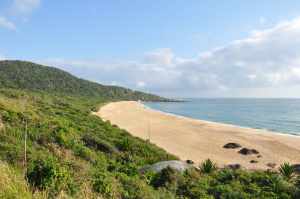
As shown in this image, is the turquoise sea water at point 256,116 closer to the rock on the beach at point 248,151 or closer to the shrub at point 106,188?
the rock on the beach at point 248,151

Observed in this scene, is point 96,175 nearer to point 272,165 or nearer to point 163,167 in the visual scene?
point 163,167

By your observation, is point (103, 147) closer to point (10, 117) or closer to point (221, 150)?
point (10, 117)

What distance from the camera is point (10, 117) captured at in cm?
1659

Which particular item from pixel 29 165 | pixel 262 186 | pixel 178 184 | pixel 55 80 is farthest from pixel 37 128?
pixel 55 80

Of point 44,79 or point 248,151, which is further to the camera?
point 44,79

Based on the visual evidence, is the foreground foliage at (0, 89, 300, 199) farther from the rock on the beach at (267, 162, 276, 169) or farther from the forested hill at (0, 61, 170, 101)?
the forested hill at (0, 61, 170, 101)

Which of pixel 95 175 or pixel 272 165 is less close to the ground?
pixel 95 175

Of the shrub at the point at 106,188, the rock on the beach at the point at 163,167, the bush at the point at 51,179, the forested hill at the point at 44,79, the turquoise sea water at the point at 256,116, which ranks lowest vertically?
the turquoise sea water at the point at 256,116

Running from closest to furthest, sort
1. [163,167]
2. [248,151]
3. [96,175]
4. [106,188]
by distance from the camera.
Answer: [106,188] < [96,175] < [163,167] < [248,151]

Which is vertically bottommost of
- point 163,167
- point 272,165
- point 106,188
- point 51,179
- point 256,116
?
point 272,165

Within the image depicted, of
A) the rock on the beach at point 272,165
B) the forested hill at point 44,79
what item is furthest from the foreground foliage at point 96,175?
the forested hill at point 44,79

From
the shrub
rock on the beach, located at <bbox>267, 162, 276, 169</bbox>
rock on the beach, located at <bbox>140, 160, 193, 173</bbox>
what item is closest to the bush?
the shrub

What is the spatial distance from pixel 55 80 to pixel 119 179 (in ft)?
416

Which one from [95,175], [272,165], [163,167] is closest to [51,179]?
[95,175]
